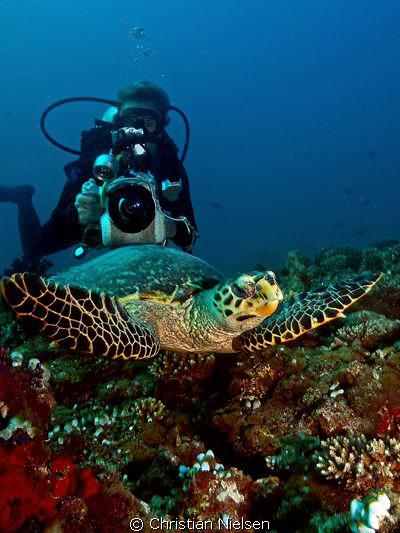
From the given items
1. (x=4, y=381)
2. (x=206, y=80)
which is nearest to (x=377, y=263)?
(x=4, y=381)

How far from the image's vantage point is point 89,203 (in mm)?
4168

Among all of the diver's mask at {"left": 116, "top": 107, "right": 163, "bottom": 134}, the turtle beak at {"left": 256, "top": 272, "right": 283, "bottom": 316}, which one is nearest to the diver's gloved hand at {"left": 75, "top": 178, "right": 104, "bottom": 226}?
the diver's mask at {"left": 116, "top": 107, "right": 163, "bottom": 134}

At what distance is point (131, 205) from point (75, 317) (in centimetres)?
132

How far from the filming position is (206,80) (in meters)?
122

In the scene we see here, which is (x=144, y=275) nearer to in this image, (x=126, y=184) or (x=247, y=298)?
(x=126, y=184)

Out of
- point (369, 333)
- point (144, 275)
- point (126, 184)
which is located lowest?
point (369, 333)

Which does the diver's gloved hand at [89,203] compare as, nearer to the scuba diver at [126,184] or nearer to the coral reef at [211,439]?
the scuba diver at [126,184]

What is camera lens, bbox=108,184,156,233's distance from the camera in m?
2.92

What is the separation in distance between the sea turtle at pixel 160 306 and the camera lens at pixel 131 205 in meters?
0.42

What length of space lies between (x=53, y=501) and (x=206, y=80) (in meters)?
138

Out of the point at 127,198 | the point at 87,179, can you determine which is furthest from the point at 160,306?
the point at 87,179

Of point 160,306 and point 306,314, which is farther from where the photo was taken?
point 160,306

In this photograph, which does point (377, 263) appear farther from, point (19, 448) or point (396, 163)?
point (396, 163)

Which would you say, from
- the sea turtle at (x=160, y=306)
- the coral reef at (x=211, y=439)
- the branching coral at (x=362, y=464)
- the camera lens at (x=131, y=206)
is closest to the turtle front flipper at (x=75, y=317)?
the sea turtle at (x=160, y=306)
